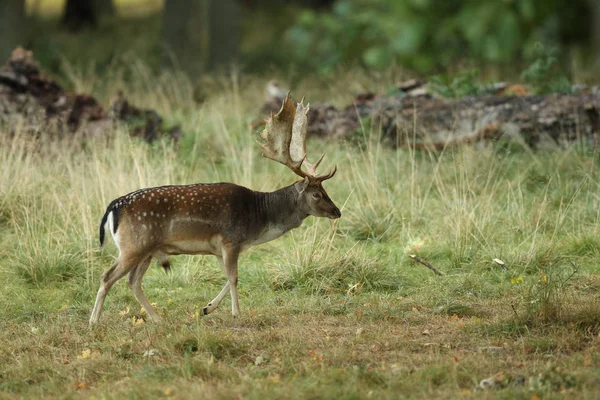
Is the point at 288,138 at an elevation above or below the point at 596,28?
below

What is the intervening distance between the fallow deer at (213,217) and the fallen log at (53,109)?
5.12 meters

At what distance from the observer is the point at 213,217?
25.5ft

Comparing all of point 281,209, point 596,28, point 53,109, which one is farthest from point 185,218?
point 596,28

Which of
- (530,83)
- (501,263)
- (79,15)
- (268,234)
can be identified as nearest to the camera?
(268,234)

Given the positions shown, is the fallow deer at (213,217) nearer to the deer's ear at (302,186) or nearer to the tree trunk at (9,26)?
the deer's ear at (302,186)

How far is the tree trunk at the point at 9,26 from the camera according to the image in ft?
60.8

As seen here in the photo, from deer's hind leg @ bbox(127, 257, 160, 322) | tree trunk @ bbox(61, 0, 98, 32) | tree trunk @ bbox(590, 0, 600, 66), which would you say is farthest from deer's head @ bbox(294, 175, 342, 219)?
tree trunk @ bbox(61, 0, 98, 32)

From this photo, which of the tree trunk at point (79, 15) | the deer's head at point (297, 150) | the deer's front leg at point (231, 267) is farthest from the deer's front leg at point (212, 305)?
the tree trunk at point (79, 15)

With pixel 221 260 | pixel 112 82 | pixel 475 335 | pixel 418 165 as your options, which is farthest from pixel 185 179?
pixel 112 82

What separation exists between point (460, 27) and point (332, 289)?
25.5 feet

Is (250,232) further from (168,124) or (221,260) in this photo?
(168,124)

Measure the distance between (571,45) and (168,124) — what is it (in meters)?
8.04

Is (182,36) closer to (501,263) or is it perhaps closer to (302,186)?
(501,263)

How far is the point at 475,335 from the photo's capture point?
7.11 meters
